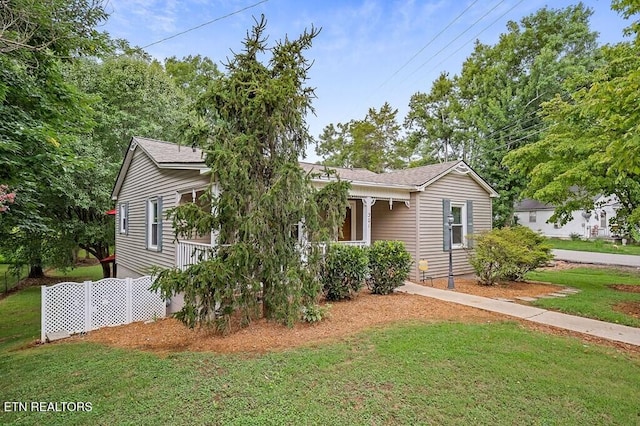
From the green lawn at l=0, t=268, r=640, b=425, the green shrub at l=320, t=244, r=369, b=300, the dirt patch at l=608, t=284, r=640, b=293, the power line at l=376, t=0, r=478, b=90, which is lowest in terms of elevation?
the dirt patch at l=608, t=284, r=640, b=293

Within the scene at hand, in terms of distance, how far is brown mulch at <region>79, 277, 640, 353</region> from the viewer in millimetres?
4926

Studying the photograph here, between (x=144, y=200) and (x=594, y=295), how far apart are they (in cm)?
1275

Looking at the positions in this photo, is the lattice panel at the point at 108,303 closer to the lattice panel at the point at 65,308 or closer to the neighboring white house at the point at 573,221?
the lattice panel at the point at 65,308

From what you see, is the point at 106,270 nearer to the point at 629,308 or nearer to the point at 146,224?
the point at 146,224

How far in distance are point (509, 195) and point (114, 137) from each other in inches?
817

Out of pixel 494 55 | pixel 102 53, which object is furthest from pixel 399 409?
pixel 494 55

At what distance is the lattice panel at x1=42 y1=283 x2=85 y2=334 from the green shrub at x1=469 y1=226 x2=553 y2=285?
953 centimetres

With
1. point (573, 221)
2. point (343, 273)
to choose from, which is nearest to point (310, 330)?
point (343, 273)

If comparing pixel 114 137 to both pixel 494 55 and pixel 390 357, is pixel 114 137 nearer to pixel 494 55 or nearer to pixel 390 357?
pixel 390 357

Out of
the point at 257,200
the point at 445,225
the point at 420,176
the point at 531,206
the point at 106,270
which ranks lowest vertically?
the point at 106,270

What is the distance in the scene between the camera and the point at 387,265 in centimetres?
809

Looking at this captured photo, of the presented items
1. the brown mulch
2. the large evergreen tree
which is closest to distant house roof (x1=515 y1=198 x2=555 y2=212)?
the brown mulch

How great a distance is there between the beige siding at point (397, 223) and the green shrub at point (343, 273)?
11.2ft

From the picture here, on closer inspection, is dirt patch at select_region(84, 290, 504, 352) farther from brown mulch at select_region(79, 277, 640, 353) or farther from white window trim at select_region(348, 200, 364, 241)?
white window trim at select_region(348, 200, 364, 241)
